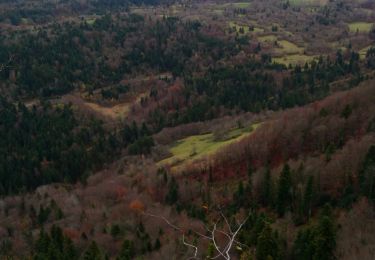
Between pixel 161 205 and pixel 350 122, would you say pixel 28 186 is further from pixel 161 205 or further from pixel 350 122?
pixel 350 122

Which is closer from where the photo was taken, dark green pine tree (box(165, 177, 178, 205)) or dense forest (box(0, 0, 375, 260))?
dense forest (box(0, 0, 375, 260))

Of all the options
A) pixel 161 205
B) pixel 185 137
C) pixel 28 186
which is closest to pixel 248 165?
pixel 161 205

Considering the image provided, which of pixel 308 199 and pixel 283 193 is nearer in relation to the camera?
pixel 308 199

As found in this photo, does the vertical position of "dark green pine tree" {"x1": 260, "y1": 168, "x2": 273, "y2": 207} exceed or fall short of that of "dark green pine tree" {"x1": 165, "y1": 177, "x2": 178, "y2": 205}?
it exceeds it

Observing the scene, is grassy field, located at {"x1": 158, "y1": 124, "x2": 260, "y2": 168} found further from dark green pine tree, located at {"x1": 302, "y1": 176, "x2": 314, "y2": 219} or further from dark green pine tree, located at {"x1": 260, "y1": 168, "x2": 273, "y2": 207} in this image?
dark green pine tree, located at {"x1": 302, "y1": 176, "x2": 314, "y2": 219}

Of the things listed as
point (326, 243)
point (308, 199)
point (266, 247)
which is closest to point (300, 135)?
point (308, 199)

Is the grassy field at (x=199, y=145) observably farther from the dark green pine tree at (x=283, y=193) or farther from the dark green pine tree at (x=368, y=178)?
the dark green pine tree at (x=368, y=178)

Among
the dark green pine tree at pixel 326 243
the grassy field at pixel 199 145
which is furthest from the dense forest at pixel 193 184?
the grassy field at pixel 199 145

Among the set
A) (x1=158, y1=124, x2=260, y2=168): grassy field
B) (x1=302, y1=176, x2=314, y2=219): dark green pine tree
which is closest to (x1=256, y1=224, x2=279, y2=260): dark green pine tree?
(x1=302, y1=176, x2=314, y2=219): dark green pine tree

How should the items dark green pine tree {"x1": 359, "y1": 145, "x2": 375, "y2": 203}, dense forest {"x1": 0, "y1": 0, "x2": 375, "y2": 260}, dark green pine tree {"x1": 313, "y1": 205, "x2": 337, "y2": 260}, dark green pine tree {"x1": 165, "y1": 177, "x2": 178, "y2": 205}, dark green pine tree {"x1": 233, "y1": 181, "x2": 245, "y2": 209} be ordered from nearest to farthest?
dark green pine tree {"x1": 313, "y1": 205, "x2": 337, "y2": 260} → dense forest {"x1": 0, "y1": 0, "x2": 375, "y2": 260} → dark green pine tree {"x1": 359, "y1": 145, "x2": 375, "y2": 203} → dark green pine tree {"x1": 233, "y1": 181, "x2": 245, "y2": 209} → dark green pine tree {"x1": 165, "y1": 177, "x2": 178, "y2": 205}

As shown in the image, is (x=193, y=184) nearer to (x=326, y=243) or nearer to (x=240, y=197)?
(x=240, y=197)
